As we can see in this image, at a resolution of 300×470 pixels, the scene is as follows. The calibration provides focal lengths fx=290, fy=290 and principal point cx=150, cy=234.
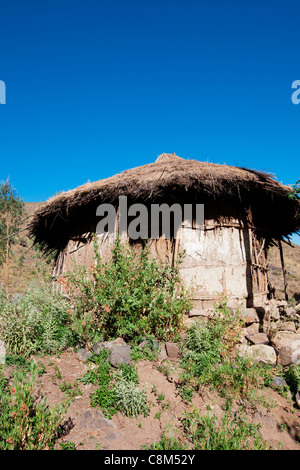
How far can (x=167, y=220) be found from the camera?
646 centimetres

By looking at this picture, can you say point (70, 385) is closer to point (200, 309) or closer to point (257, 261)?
point (200, 309)

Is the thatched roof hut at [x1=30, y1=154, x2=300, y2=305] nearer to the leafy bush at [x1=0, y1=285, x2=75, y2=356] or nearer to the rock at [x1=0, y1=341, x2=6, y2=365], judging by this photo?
the leafy bush at [x1=0, y1=285, x2=75, y2=356]

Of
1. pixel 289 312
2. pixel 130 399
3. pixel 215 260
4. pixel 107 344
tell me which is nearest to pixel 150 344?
pixel 107 344

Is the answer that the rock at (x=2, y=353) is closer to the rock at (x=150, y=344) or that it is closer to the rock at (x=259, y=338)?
the rock at (x=150, y=344)

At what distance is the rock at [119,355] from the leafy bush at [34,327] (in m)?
0.81

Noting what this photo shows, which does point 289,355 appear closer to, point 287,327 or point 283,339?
point 283,339

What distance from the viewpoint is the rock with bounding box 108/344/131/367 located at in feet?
13.2

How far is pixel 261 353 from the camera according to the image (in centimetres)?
461

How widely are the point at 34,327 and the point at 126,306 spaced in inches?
59.0

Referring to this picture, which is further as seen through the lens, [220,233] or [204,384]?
[220,233]

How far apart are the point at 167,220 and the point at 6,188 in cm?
1242

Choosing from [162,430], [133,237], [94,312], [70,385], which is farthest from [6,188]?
[162,430]

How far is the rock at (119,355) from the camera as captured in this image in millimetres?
4027
